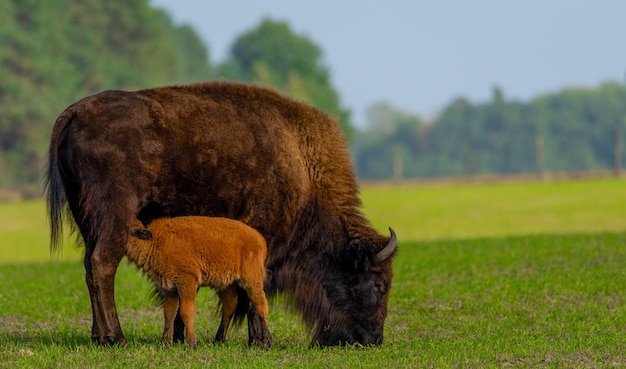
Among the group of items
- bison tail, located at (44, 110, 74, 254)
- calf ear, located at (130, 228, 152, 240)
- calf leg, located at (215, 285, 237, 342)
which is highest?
bison tail, located at (44, 110, 74, 254)

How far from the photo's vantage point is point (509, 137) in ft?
334

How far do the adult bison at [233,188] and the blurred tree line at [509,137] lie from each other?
3406 inches

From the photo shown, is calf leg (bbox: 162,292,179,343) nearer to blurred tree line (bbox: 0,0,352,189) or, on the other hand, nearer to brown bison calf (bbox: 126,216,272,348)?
brown bison calf (bbox: 126,216,272,348)

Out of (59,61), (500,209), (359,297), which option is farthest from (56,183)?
(59,61)

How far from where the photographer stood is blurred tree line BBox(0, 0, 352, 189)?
68750mm

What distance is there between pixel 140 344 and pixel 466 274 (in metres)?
6.86

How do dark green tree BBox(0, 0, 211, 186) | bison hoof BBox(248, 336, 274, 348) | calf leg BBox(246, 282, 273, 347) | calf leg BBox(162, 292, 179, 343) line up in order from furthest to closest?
dark green tree BBox(0, 0, 211, 186), bison hoof BBox(248, 336, 274, 348), calf leg BBox(162, 292, 179, 343), calf leg BBox(246, 282, 273, 347)

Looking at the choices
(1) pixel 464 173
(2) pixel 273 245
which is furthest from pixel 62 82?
(2) pixel 273 245

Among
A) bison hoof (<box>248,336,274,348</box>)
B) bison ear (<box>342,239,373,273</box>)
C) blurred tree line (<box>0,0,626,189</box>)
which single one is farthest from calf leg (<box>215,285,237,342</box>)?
blurred tree line (<box>0,0,626,189</box>)

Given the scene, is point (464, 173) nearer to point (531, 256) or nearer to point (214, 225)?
point (531, 256)

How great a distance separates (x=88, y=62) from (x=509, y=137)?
42.9m

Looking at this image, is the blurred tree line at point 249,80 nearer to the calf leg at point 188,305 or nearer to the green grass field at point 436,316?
the green grass field at point 436,316

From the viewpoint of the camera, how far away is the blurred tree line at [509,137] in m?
98.5

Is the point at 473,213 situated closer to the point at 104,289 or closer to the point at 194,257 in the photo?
the point at 194,257
